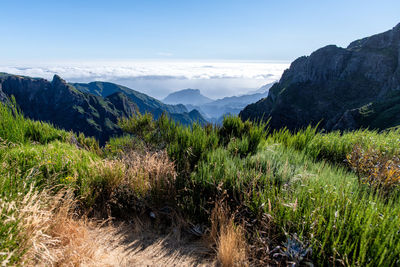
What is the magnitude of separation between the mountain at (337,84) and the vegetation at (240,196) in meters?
114

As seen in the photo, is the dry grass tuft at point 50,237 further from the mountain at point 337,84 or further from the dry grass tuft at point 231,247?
the mountain at point 337,84

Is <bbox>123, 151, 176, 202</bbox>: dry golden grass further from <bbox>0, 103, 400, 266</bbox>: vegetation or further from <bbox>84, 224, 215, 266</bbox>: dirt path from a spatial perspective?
<bbox>84, 224, 215, 266</bbox>: dirt path

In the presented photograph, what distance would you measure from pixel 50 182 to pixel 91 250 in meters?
1.42

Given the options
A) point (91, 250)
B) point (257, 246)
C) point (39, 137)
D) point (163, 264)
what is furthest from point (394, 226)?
point (39, 137)

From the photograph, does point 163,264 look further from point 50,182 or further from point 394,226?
point 394,226

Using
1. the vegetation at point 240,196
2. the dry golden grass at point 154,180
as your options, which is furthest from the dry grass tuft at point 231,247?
the dry golden grass at point 154,180

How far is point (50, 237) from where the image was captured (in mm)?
2732

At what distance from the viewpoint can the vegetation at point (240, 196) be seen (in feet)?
8.43

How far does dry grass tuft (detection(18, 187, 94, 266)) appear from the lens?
98.4 inches

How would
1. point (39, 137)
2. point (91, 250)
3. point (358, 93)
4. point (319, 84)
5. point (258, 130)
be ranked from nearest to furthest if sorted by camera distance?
point (91, 250), point (258, 130), point (39, 137), point (358, 93), point (319, 84)

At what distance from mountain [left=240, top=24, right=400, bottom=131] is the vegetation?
114 metres

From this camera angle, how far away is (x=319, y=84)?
149 m

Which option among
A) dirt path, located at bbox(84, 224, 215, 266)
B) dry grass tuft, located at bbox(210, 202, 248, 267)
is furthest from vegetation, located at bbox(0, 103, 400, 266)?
dirt path, located at bbox(84, 224, 215, 266)

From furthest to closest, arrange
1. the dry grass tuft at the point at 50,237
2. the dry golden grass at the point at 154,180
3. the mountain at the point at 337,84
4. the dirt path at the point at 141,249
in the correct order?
1. the mountain at the point at 337,84
2. the dry golden grass at the point at 154,180
3. the dirt path at the point at 141,249
4. the dry grass tuft at the point at 50,237
